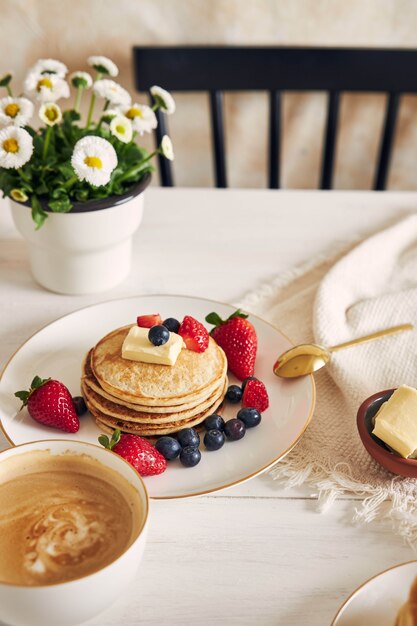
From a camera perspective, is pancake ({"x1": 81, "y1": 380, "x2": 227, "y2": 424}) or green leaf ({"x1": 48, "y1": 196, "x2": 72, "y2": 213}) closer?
pancake ({"x1": 81, "y1": 380, "x2": 227, "y2": 424})

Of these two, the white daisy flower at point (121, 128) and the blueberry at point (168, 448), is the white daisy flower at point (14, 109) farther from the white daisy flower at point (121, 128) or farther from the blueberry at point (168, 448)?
the blueberry at point (168, 448)

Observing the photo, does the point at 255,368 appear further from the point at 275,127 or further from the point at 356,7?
the point at 356,7

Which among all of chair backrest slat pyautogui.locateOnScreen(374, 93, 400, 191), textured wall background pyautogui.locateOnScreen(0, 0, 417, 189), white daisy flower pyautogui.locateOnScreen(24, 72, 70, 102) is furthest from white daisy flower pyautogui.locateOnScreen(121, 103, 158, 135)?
textured wall background pyautogui.locateOnScreen(0, 0, 417, 189)

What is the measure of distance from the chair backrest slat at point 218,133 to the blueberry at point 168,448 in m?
1.28

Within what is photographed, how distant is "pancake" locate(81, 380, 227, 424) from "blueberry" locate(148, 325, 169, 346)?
0.35 feet

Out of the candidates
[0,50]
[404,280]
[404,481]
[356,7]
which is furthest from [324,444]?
[0,50]

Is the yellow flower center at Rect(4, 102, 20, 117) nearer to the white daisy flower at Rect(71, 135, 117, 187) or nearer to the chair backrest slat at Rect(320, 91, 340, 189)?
the white daisy flower at Rect(71, 135, 117, 187)

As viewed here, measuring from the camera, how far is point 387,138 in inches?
83.7

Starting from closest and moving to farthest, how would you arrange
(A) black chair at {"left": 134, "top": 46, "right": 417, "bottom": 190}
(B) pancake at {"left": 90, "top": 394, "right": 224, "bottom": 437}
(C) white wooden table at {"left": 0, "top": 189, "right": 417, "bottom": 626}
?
(C) white wooden table at {"left": 0, "top": 189, "right": 417, "bottom": 626}
(B) pancake at {"left": 90, "top": 394, "right": 224, "bottom": 437}
(A) black chair at {"left": 134, "top": 46, "right": 417, "bottom": 190}

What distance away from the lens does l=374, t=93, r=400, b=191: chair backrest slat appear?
2.08 metres

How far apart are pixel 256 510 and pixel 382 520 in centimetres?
17

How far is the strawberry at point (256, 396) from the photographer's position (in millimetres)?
1145

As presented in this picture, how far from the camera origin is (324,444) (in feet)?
3.69

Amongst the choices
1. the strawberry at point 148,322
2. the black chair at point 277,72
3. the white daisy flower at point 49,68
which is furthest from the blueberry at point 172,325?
the black chair at point 277,72
